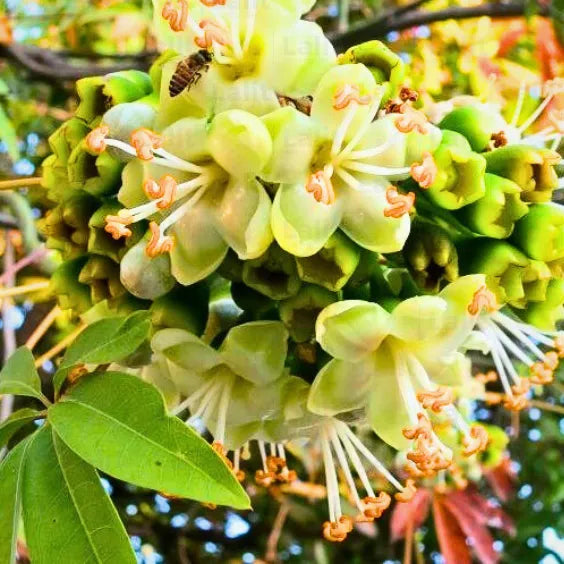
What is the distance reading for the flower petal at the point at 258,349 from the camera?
2.17 ft

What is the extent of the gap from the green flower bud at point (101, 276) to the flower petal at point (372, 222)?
182mm

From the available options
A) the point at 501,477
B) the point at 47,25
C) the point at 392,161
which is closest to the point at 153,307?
the point at 392,161

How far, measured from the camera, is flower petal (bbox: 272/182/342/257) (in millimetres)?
587

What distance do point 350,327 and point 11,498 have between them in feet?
0.86

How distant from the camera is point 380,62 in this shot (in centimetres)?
65

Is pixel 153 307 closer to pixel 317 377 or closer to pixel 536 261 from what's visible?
pixel 317 377

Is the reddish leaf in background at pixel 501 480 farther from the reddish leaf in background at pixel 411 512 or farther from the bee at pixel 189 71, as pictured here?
the bee at pixel 189 71

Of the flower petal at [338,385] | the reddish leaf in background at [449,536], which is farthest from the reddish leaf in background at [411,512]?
the flower petal at [338,385]

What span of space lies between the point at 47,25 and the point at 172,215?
1.45 m

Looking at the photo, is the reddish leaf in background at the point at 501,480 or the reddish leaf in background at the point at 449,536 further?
the reddish leaf in background at the point at 501,480

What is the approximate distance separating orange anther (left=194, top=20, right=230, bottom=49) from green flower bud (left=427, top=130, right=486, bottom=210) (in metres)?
0.17

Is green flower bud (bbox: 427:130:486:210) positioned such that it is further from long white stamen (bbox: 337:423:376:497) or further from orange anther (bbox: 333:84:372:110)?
long white stamen (bbox: 337:423:376:497)

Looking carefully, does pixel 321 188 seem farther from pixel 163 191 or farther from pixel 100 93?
pixel 100 93

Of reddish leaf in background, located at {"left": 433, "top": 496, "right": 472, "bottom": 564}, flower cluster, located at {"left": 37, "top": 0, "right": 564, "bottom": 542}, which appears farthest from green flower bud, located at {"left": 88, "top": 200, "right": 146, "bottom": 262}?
reddish leaf in background, located at {"left": 433, "top": 496, "right": 472, "bottom": 564}
